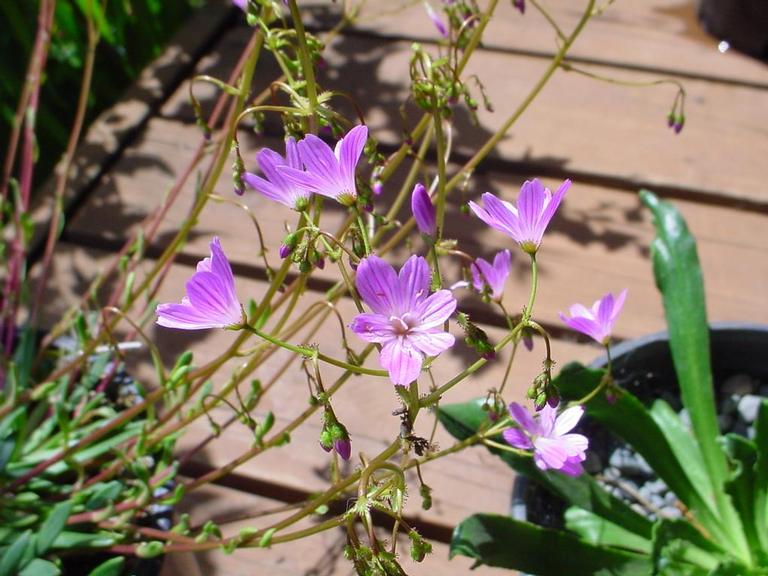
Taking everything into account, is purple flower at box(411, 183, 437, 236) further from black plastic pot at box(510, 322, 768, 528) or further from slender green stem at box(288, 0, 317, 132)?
black plastic pot at box(510, 322, 768, 528)

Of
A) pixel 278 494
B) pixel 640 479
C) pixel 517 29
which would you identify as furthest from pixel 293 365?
pixel 517 29

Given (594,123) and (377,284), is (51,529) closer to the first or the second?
(377,284)

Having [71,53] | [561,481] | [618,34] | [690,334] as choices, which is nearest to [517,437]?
[561,481]

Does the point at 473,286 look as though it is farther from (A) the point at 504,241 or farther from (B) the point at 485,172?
(B) the point at 485,172

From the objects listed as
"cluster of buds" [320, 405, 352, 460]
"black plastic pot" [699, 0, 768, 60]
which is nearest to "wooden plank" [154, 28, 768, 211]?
"black plastic pot" [699, 0, 768, 60]

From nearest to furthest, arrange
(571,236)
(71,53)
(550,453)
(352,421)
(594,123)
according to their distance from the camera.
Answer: (550,453)
(352,421)
(571,236)
(594,123)
(71,53)

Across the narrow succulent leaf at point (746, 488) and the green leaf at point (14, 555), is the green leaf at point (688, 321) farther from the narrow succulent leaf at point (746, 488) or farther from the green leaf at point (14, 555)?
the green leaf at point (14, 555)
